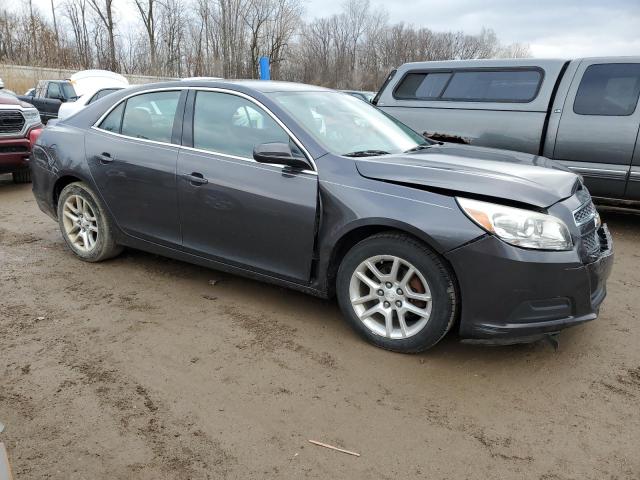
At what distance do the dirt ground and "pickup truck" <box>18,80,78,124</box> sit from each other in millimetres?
14673

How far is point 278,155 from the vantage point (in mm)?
3320

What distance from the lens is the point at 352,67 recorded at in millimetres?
48500

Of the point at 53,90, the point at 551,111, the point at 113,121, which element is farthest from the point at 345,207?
the point at 53,90

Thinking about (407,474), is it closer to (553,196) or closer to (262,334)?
(262,334)

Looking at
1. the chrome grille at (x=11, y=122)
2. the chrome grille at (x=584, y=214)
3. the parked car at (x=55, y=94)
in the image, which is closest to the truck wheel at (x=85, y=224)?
the chrome grille at (x=584, y=214)

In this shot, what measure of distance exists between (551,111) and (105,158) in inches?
189

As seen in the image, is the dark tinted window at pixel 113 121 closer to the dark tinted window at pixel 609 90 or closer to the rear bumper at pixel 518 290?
the rear bumper at pixel 518 290

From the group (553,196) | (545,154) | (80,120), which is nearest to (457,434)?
(553,196)

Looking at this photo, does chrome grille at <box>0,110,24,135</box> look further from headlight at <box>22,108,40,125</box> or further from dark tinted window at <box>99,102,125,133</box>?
dark tinted window at <box>99,102,125,133</box>

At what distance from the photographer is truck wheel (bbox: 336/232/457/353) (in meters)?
2.96

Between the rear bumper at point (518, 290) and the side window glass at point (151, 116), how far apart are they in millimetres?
2442

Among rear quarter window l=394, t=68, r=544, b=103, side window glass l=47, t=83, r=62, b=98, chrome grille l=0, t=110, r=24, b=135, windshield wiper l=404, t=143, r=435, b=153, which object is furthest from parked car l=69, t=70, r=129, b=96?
windshield wiper l=404, t=143, r=435, b=153

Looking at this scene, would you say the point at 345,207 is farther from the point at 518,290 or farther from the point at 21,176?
the point at 21,176

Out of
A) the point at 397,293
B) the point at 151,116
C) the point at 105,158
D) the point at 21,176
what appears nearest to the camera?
the point at 397,293
